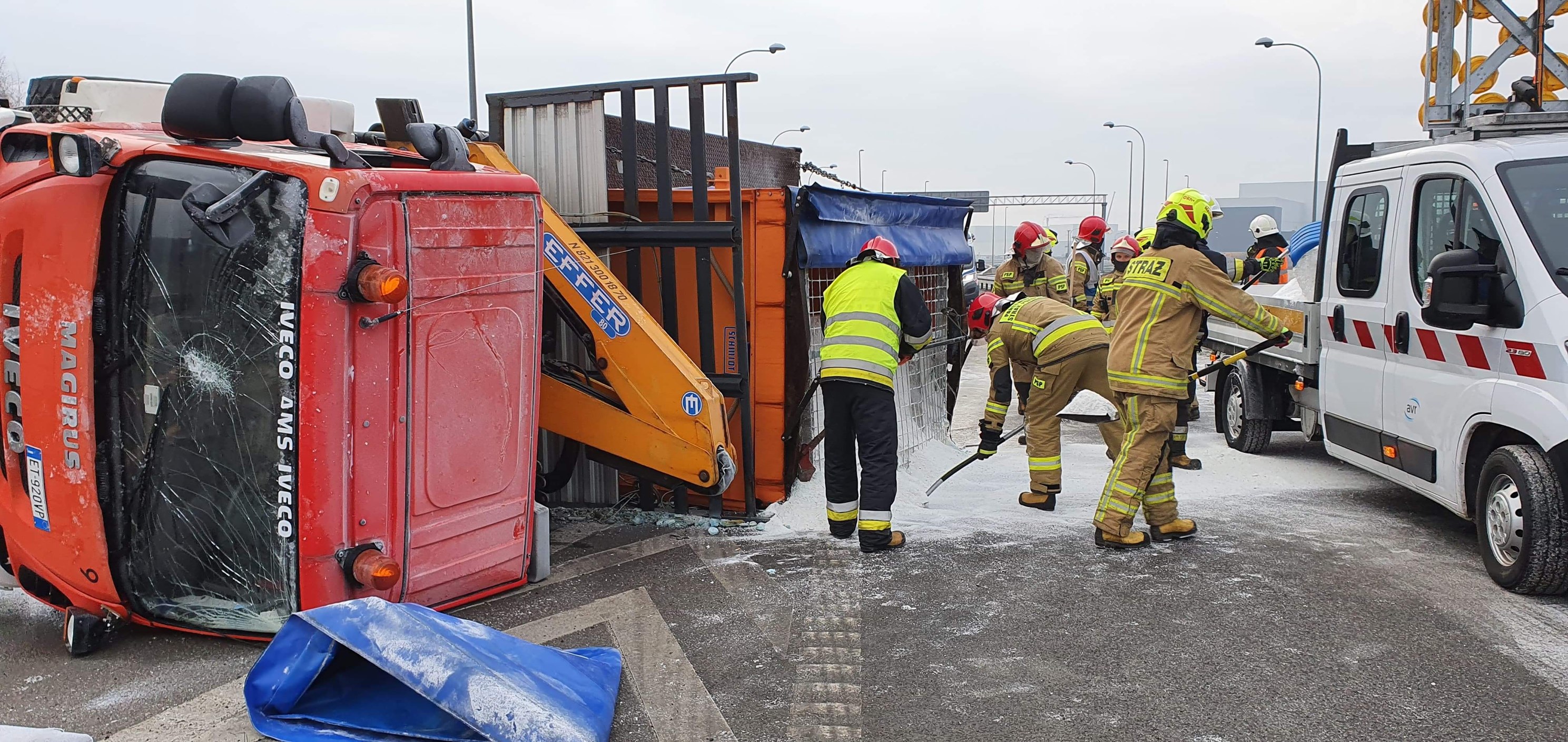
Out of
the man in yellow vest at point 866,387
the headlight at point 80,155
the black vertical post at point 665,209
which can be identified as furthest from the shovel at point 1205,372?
the headlight at point 80,155

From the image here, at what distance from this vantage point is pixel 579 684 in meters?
3.63

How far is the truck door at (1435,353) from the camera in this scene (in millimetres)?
4945

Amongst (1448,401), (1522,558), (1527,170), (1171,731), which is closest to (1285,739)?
(1171,731)

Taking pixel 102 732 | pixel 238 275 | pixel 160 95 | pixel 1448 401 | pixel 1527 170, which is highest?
pixel 160 95

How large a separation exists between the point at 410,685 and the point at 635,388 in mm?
2595

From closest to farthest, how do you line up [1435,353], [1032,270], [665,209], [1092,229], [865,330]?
[1435,353] < [865,330] < [665,209] < [1032,270] < [1092,229]

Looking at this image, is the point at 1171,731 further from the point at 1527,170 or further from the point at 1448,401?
the point at 1527,170

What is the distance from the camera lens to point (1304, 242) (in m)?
8.65

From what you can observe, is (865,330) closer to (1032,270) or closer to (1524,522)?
(1524,522)

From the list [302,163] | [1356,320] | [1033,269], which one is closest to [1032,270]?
[1033,269]

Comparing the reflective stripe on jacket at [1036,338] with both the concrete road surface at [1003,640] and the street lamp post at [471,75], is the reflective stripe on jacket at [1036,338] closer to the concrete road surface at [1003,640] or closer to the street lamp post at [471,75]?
the concrete road surface at [1003,640]

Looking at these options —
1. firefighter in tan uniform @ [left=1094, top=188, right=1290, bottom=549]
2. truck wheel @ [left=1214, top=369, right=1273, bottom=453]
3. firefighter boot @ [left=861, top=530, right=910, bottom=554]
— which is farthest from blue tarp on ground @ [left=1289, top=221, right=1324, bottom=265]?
firefighter boot @ [left=861, top=530, right=910, bottom=554]

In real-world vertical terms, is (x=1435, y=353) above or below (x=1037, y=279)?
below

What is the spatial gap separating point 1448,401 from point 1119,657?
2310 mm
